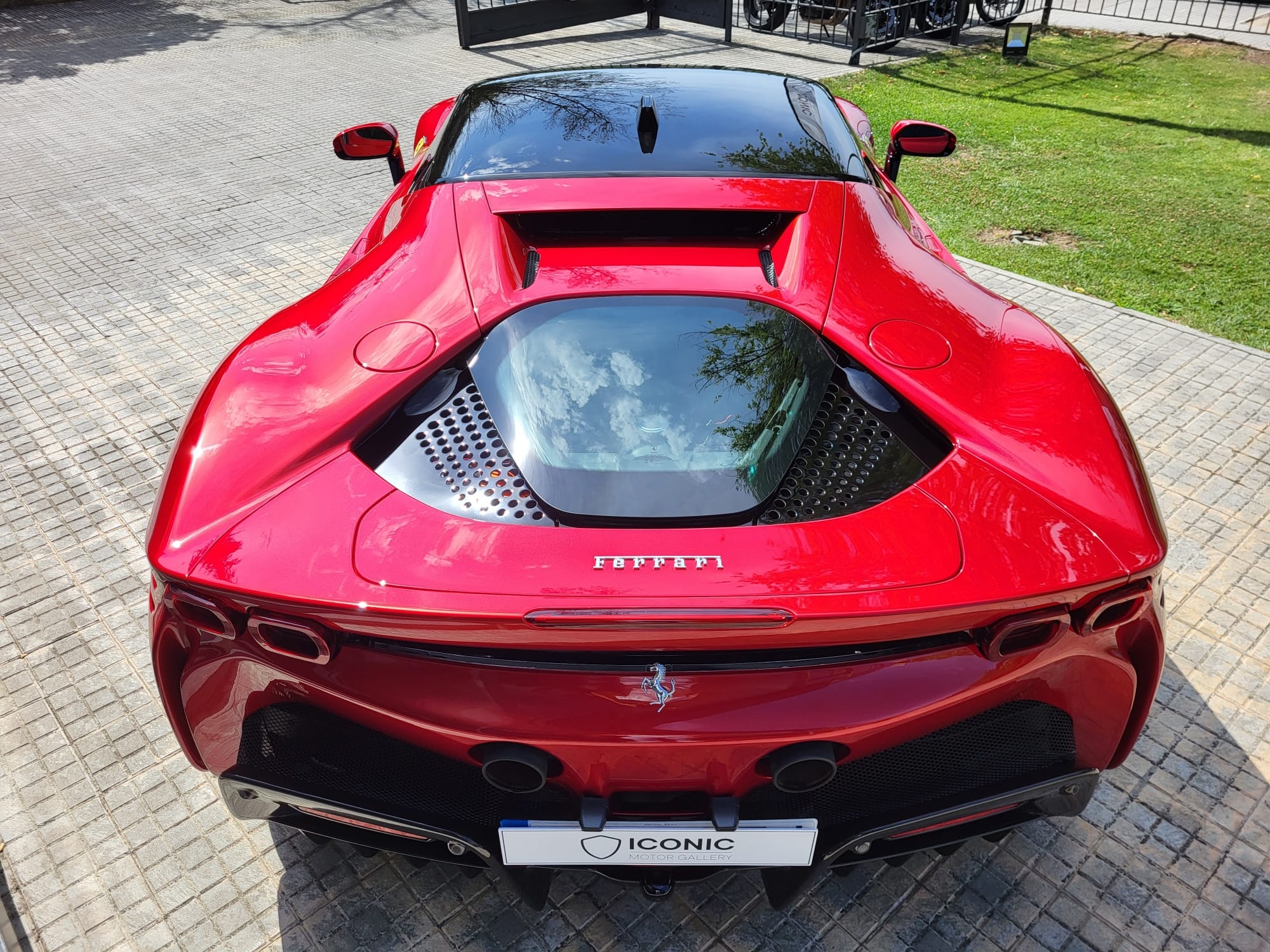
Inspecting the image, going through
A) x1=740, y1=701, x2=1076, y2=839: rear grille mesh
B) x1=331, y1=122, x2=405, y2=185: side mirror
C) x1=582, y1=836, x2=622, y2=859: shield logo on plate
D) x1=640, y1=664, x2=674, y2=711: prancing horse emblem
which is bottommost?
x1=582, y1=836, x2=622, y2=859: shield logo on plate

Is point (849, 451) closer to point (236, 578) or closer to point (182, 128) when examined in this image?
point (236, 578)

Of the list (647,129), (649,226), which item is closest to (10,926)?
(649,226)

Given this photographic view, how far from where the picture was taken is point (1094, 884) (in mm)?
2240

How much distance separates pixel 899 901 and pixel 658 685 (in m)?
1.13

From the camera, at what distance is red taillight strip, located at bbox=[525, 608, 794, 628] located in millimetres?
1433

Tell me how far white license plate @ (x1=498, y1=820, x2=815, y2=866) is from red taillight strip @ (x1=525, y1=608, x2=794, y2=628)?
0.46 meters

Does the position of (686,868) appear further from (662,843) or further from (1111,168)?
(1111,168)

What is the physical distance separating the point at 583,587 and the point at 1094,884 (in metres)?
1.68

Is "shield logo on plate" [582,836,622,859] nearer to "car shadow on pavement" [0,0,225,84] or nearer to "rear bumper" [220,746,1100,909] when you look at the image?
"rear bumper" [220,746,1100,909]

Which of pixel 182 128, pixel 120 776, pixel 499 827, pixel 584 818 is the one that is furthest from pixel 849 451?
pixel 182 128

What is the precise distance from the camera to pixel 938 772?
5.68ft

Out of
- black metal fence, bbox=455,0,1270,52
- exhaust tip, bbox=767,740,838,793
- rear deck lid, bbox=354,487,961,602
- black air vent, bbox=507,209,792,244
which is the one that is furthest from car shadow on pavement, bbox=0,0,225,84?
exhaust tip, bbox=767,740,838,793

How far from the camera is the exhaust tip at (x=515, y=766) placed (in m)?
1.59

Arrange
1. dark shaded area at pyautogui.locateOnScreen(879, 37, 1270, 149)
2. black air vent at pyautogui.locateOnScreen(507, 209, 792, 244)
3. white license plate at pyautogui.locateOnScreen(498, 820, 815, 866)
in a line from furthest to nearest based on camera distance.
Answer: dark shaded area at pyautogui.locateOnScreen(879, 37, 1270, 149) → black air vent at pyautogui.locateOnScreen(507, 209, 792, 244) → white license plate at pyautogui.locateOnScreen(498, 820, 815, 866)
